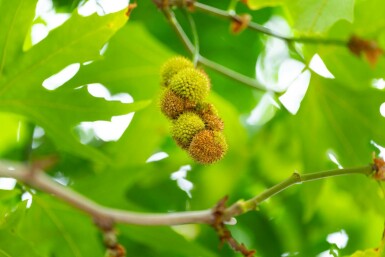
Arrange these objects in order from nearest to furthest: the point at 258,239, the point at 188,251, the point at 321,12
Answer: the point at 321,12 < the point at 188,251 < the point at 258,239

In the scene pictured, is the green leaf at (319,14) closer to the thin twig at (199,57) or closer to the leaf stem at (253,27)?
the leaf stem at (253,27)

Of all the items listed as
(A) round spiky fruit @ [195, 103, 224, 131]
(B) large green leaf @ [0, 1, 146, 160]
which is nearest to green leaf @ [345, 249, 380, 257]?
(A) round spiky fruit @ [195, 103, 224, 131]

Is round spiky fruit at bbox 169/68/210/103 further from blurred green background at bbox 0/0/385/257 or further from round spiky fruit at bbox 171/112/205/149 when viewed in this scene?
blurred green background at bbox 0/0/385/257

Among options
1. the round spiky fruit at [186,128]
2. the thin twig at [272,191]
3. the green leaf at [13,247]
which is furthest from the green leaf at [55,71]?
the thin twig at [272,191]

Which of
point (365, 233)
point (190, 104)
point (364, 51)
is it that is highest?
point (364, 51)

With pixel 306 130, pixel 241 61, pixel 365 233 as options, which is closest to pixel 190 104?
pixel 306 130

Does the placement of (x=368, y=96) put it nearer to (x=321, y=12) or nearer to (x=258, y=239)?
(x=321, y=12)
